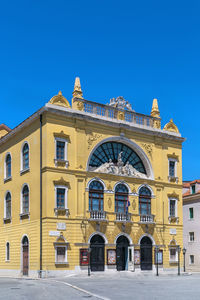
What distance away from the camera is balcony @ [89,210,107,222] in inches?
1542

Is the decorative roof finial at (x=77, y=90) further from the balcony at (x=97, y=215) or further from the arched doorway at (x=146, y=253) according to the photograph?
the arched doorway at (x=146, y=253)

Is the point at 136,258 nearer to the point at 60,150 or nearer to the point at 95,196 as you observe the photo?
the point at 95,196

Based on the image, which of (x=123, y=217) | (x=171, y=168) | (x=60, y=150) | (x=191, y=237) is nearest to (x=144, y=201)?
(x=123, y=217)

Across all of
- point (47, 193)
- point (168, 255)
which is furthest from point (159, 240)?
point (47, 193)

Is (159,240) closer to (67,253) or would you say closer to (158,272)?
(158,272)

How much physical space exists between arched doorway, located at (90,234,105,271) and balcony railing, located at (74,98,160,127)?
34.9ft

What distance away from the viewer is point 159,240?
43.5 metres

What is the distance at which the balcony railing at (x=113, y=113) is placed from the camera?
41.2m

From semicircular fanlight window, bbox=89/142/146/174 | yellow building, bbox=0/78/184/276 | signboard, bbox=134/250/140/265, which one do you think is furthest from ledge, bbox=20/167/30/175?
signboard, bbox=134/250/140/265

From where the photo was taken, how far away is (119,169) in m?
42.1

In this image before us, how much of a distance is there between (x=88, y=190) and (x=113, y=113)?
770 cm

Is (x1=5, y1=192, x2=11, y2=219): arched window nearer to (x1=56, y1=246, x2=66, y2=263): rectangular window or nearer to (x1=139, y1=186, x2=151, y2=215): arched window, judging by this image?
(x1=56, y1=246, x2=66, y2=263): rectangular window

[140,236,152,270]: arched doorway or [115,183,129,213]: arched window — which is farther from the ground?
[115,183,129,213]: arched window

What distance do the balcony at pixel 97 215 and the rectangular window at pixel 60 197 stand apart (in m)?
2.62
